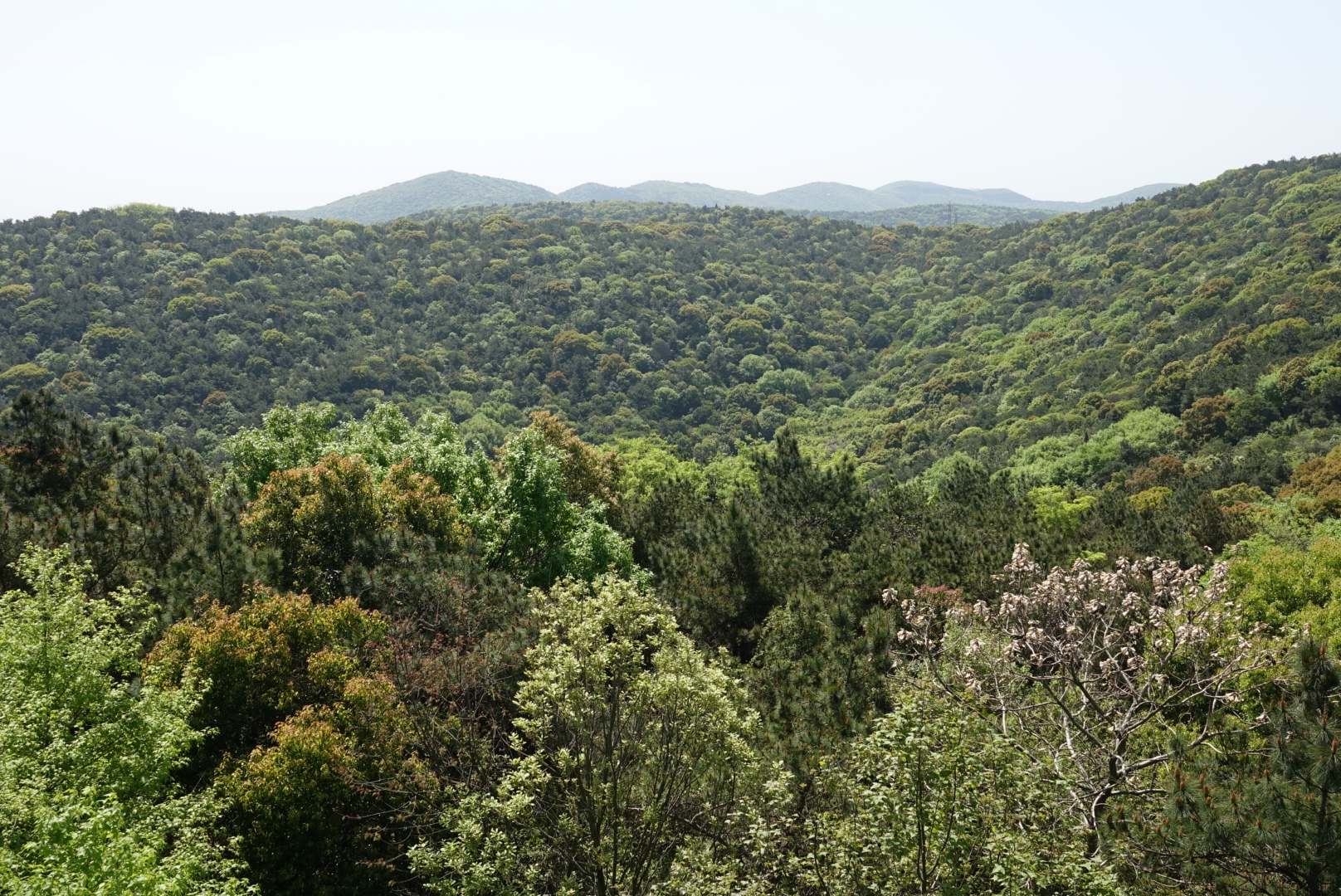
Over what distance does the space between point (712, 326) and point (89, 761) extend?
102421 millimetres

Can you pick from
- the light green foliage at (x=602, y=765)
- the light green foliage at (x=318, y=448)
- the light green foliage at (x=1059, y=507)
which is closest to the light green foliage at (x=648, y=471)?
the light green foliage at (x=318, y=448)

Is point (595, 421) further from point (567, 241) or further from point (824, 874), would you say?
point (824, 874)

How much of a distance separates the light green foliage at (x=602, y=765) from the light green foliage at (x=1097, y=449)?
4971cm

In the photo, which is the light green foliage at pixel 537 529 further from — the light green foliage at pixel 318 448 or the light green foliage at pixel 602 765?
the light green foliage at pixel 602 765

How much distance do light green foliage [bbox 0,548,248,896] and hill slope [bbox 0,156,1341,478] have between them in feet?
176

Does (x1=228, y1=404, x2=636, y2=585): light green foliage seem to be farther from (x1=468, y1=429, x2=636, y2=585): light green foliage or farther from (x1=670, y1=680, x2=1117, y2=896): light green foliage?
(x1=670, y1=680, x2=1117, y2=896): light green foliage

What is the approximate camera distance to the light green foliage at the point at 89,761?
26.0ft

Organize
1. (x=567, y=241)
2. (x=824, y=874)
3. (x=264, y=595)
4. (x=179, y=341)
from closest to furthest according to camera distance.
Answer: (x=824, y=874) < (x=264, y=595) < (x=179, y=341) < (x=567, y=241)

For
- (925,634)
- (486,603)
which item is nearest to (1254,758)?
(925,634)

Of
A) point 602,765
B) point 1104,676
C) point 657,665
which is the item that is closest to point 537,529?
point 657,665

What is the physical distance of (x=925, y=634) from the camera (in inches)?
472

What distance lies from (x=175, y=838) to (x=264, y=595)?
4758 millimetres

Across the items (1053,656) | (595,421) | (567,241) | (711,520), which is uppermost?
(567,241)

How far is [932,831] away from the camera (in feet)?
25.7
